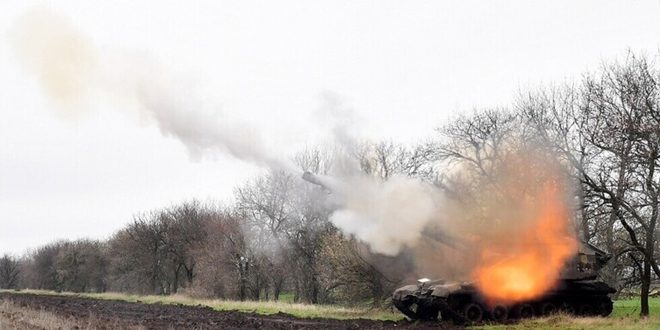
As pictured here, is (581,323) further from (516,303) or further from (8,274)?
(8,274)

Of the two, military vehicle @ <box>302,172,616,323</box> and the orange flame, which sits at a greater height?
the orange flame

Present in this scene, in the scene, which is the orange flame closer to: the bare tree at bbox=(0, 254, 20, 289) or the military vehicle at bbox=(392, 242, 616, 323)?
the military vehicle at bbox=(392, 242, 616, 323)

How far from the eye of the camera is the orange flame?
76.5 feet

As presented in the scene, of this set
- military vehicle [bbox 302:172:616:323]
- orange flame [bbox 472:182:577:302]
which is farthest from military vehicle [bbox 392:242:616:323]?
orange flame [bbox 472:182:577:302]

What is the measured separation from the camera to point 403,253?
2816 cm

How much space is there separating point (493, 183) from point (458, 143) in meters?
9.52

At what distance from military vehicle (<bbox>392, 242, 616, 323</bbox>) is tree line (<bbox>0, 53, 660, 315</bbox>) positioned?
1.59 metres

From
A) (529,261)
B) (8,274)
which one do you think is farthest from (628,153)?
(8,274)

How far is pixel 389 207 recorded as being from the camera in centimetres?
2623

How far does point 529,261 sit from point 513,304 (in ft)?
6.05

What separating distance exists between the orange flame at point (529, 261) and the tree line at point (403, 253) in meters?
1.75

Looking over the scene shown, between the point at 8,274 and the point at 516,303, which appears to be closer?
the point at 516,303

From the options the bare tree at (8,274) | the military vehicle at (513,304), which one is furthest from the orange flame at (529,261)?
the bare tree at (8,274)

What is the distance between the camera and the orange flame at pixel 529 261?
918 inches
